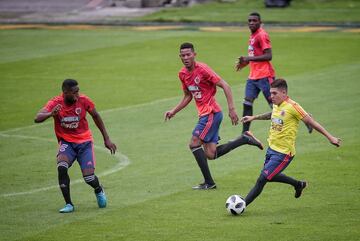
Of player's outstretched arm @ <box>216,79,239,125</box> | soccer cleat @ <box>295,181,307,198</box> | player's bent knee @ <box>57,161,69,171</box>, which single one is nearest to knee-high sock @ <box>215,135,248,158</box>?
player's outstretched arm @ <box>216,79,239,125</box>

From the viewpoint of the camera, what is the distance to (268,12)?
160 ft

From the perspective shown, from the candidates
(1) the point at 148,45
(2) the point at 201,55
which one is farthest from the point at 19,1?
(2) the point at 201,55

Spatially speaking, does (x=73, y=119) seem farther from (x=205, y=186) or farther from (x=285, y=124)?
(x=285, y=124)

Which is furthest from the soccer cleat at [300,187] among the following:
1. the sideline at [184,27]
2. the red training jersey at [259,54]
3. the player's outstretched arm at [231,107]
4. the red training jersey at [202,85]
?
the sideline at [184,27]

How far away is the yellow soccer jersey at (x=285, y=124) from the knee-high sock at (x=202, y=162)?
2111 millimetres

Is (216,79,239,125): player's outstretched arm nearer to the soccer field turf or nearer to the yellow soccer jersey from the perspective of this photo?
the soccer field turf

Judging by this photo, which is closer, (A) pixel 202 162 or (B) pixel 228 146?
(A) pixel 202 162

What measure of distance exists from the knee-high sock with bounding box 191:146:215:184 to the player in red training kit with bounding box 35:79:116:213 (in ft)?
5.70

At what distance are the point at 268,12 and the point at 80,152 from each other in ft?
116

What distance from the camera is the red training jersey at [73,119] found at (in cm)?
1444

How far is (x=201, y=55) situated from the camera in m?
34.4

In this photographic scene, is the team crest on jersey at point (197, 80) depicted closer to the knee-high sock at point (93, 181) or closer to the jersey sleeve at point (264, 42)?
the knee-high sock at point (93, 181)

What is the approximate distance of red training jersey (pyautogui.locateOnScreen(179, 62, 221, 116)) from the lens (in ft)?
51.7

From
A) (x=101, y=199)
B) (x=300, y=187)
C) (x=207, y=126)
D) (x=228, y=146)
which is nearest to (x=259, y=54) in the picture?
(x=228, y=146)
